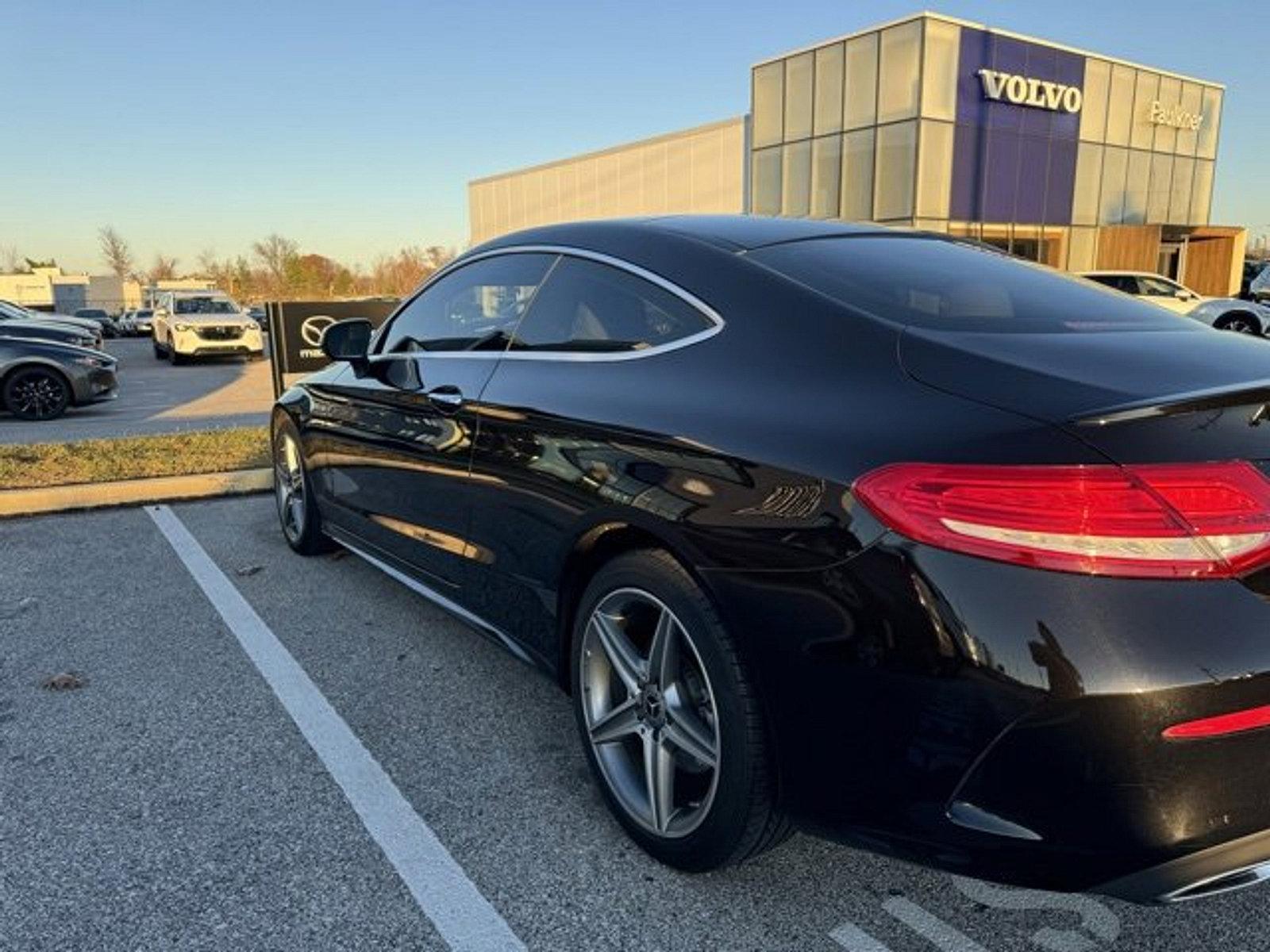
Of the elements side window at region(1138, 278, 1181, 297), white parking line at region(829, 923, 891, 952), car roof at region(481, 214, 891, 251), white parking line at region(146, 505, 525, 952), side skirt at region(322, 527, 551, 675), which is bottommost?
white parking line at region(146, 505, 525, 952)

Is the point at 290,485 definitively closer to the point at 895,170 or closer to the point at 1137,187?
the point at 895,170

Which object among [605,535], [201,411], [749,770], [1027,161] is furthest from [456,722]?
[1027,161]

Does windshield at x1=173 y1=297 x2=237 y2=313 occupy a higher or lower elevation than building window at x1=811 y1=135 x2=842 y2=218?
lower

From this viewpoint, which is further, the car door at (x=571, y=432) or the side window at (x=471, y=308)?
the side window at (x=471, y=308)

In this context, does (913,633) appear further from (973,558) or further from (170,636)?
(170,636)

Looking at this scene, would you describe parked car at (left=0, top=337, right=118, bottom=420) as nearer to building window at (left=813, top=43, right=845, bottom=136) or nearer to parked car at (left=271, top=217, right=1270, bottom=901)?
parked car at (left=271, top=217, right=1270, bottom=901)

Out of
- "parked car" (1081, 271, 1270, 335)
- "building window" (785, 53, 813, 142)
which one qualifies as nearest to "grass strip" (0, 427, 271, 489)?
"parked car" (1081, 271, 1270, 335)

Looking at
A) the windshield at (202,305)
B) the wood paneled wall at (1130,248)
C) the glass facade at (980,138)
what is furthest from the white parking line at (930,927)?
the wood paneled wall at (1130,248)

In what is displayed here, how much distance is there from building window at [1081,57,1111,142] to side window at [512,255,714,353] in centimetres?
3028

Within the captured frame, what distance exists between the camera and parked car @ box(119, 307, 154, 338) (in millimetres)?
43062

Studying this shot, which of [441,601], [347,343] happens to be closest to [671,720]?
[441,601]

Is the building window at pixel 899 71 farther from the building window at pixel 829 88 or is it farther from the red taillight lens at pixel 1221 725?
the red taillight lens at pixel 1221 725

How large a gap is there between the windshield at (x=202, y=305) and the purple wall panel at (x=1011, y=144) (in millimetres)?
19438

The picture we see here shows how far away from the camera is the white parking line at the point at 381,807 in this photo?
6.87 feet
